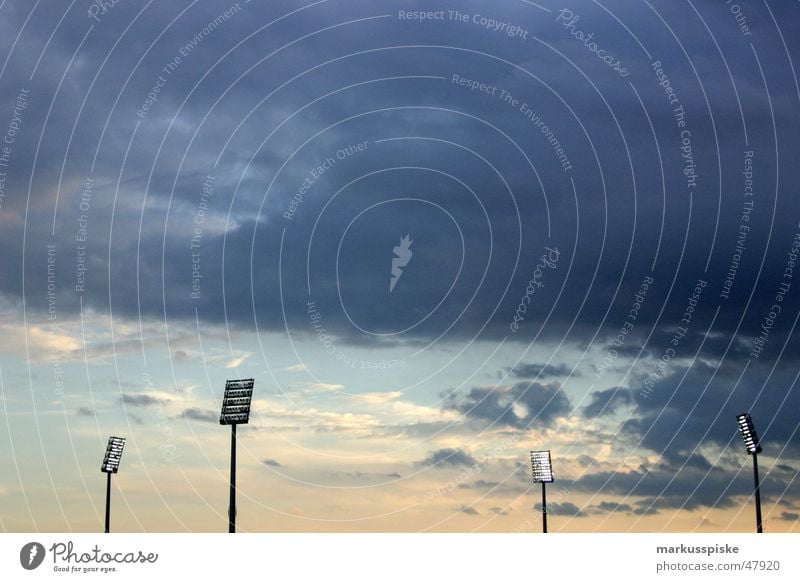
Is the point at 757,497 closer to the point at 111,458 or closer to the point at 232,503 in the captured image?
the point at 232,503

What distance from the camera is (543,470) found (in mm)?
74250

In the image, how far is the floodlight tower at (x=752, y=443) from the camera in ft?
190

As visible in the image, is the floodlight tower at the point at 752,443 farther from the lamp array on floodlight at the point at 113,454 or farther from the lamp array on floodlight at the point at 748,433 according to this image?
the lamp array on floodlight at the point at 113,454

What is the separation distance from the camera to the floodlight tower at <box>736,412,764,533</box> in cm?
5788

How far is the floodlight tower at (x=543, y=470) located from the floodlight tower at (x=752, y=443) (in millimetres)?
15478

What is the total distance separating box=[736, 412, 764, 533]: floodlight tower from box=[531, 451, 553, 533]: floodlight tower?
15.5 metres
